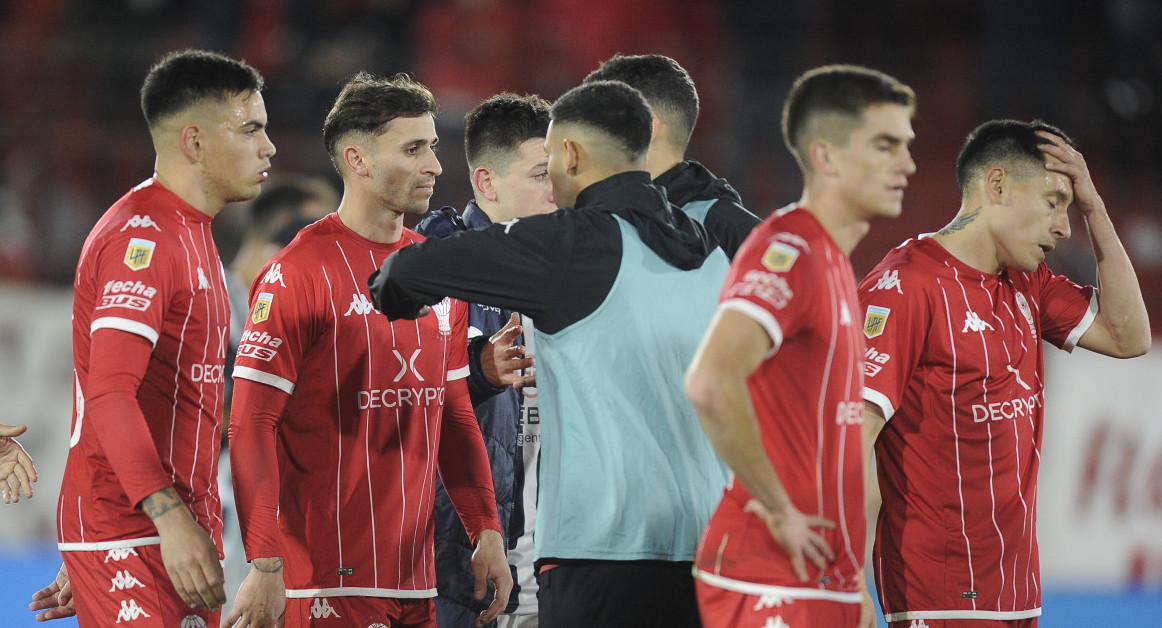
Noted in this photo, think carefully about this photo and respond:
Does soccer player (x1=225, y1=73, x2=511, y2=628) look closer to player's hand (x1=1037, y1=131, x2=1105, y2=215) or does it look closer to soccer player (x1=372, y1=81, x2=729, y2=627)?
soccer player (x1=372, y1=81, x2=729, y2=627)

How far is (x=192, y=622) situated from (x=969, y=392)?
255 centimetres

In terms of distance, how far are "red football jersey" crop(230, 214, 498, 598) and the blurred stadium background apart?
504 cm

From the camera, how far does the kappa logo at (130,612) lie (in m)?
3.54

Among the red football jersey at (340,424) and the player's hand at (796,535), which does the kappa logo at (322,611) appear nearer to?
the red football jersey at (340,424)

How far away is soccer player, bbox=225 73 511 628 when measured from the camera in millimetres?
3932

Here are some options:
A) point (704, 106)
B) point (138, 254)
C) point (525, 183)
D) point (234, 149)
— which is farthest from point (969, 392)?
point (704, 106)

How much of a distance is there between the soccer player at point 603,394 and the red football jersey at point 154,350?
66 cm

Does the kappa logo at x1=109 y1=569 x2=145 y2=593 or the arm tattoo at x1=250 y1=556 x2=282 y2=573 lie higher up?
the arm tattoo at x1=250 y1=556 x2=282 y2=573

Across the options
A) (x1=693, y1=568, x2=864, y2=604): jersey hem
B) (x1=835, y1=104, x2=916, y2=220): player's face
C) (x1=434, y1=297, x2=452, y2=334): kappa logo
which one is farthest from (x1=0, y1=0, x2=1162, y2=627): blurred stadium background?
(x1=835, y1=104, x2=916, y2=220): player's face

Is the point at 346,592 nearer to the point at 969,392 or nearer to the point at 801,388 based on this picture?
the point at 801,388

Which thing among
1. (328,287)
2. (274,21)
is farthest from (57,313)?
(328,287)

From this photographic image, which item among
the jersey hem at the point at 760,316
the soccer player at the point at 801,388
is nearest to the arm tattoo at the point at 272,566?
the soccer player at the point at 801,388

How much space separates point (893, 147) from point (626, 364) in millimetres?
887

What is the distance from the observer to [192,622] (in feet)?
12.1
